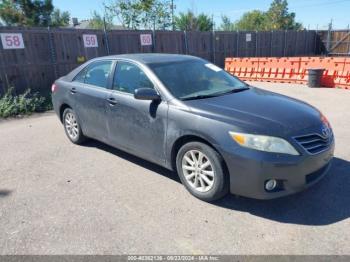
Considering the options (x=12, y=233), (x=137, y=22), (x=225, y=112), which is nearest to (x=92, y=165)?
(x=12, y=233)

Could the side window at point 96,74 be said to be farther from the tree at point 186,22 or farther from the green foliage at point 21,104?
the tree at point 186,22

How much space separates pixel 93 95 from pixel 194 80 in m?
1.66

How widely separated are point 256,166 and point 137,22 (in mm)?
27257

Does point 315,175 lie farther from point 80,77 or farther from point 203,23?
point 203,23

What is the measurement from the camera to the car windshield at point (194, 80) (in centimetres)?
390

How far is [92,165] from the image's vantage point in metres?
4.78

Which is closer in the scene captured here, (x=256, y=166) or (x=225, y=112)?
(x=256, y=166)

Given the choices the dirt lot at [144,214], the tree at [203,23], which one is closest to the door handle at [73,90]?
the dirt lot at [144,214]

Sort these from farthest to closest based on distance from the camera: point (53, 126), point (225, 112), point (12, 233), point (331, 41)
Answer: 1. point (331, 41)
2. point (53, 126)
3. point (225, 112)
4. point (12, 233)

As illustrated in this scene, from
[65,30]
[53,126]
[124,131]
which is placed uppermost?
[65,30]

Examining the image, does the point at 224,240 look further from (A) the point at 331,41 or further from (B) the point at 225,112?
(A) the point at 331,41

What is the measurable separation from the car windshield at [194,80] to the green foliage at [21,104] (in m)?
6.62

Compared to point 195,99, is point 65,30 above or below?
above

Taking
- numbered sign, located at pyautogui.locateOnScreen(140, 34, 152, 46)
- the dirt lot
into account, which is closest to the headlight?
the dirt lot
